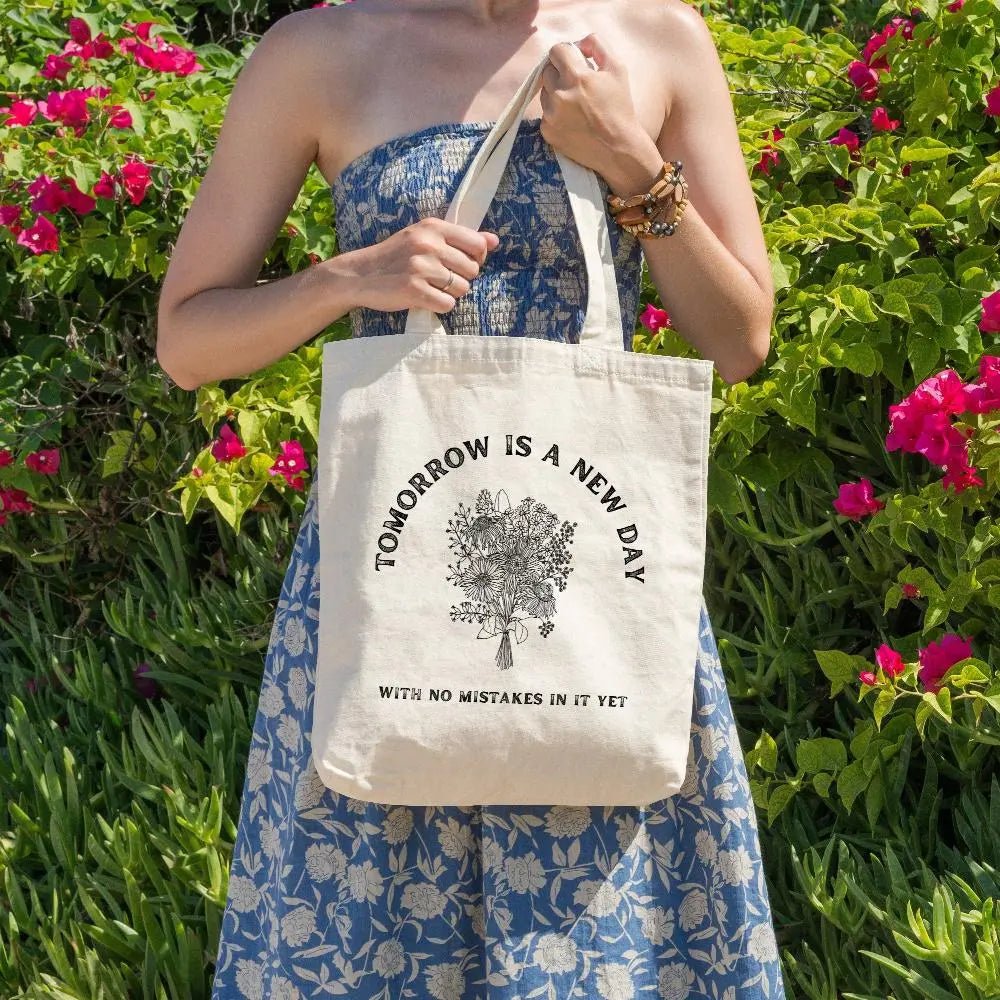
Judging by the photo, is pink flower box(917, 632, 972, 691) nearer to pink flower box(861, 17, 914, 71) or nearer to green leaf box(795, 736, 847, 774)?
green leaf box(795, 736, 847, 774)

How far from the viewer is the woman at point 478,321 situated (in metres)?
1.38

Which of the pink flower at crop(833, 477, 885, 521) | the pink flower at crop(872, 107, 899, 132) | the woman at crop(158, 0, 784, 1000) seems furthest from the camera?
the pink flower at crop(872, 107, 899, 132)

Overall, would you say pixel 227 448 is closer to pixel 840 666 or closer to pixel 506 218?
pixel 840 666

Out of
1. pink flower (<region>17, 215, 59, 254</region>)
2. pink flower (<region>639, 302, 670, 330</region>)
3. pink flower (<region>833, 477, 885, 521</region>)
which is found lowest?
pink flower (<region>17, 215, 59, 254</region>)

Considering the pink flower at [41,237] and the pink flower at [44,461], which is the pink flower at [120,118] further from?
the pink flower at [44,461]

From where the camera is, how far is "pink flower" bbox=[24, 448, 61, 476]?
3016 millimetres

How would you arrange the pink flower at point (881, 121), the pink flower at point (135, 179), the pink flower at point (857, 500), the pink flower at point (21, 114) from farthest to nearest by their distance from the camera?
the pink flower at point (21, 114)
the pink flower at point (135, 179)
the pink flower at point (881, 121)
the pink flower at point (857, 500)

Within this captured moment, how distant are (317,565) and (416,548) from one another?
0.73 feet

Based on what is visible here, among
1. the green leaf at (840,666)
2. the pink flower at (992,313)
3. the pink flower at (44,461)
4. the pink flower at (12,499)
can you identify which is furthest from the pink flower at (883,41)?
the pink flower at (12,499)

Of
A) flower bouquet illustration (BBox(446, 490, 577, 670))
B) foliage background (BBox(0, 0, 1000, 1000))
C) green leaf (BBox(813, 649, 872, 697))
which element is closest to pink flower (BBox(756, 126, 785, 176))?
foliage background (BBox(0, 0, 1000, 1000))

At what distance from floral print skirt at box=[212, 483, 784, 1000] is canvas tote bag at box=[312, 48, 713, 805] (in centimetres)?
12

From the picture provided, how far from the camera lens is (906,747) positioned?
2131mm

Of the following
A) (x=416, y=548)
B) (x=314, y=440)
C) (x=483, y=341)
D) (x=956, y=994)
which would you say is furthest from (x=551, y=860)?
(x=314, y=440)

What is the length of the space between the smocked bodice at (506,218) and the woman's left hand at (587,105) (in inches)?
1.7
